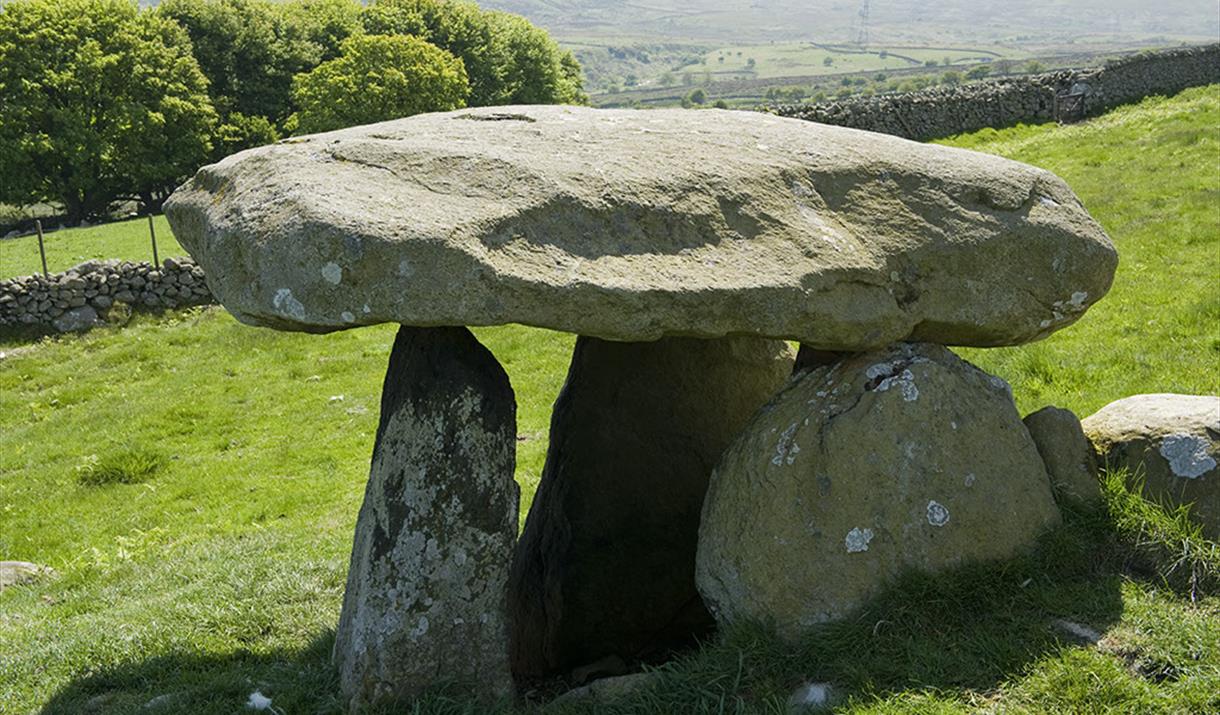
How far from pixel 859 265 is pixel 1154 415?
8.55 feet

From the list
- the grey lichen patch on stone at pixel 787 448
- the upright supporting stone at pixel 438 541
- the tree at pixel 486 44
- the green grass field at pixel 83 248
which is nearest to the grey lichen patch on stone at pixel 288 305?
the upright supporting stone at pixel 438 541

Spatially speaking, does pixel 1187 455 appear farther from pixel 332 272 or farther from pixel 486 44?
pixel 486 44

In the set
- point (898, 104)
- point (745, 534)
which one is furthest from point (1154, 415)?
point (898, 104)

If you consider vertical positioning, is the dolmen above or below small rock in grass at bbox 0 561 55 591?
above

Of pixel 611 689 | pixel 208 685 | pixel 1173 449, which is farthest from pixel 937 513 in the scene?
pixel 208 685

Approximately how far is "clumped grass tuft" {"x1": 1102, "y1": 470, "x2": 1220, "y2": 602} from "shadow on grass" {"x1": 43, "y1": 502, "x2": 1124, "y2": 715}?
0.13m

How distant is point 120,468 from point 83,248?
18473 mm

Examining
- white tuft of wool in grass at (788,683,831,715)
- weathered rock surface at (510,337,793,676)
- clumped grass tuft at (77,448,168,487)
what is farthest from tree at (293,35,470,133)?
white tuft of wool in grass at (788,683,831,715)

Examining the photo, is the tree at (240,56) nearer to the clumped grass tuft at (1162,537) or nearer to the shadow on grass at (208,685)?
the shadow on grass at (208,685)

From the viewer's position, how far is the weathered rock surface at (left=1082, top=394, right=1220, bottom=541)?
7.18m

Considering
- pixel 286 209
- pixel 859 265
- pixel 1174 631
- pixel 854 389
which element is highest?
pixel 286 209

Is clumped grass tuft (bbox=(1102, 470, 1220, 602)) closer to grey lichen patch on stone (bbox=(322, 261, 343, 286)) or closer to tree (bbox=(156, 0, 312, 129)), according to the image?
grey lichen patch on stone (bbox=(322, 261, 343, 286))

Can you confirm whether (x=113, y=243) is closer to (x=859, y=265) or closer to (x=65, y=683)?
(x=65, y=683)

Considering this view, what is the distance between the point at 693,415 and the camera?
8938mm
